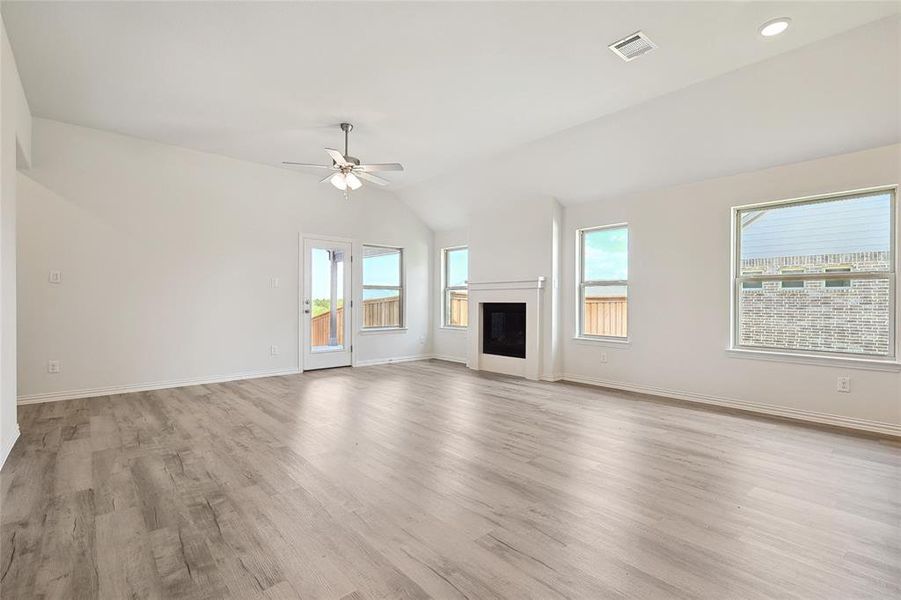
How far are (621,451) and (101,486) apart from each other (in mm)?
3320

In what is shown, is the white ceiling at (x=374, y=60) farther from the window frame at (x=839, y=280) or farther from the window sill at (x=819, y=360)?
the window sill at (x=819, y=360)

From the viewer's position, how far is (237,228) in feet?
18.8

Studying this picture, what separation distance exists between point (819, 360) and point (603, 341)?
212cm

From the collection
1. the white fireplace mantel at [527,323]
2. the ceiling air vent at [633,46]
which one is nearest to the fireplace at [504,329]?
the white fireplace mantel at [527,323]

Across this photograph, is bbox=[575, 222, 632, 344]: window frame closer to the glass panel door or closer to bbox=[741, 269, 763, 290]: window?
bbox=[741, 269, 763, 290]: window

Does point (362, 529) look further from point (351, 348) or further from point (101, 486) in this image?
point (351, 348)

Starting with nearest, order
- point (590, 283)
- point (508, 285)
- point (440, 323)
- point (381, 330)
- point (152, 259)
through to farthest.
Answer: point (152, 259), point (590, 283), point (508, 285), point (381, 330), point (440, 323)

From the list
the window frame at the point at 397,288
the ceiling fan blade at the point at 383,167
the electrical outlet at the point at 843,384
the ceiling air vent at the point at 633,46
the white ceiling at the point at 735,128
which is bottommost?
the electrical outlet at the point at 843,384

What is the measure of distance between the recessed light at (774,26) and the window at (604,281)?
2534 mm

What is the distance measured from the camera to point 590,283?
5688 mm

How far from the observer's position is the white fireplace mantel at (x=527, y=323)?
19.3ft

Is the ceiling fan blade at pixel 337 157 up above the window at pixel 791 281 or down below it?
above

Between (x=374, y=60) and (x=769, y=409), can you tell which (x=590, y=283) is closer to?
→ (x=769, y=409)

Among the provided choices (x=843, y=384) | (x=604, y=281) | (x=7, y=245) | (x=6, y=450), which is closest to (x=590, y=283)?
(x=604, y=281)
